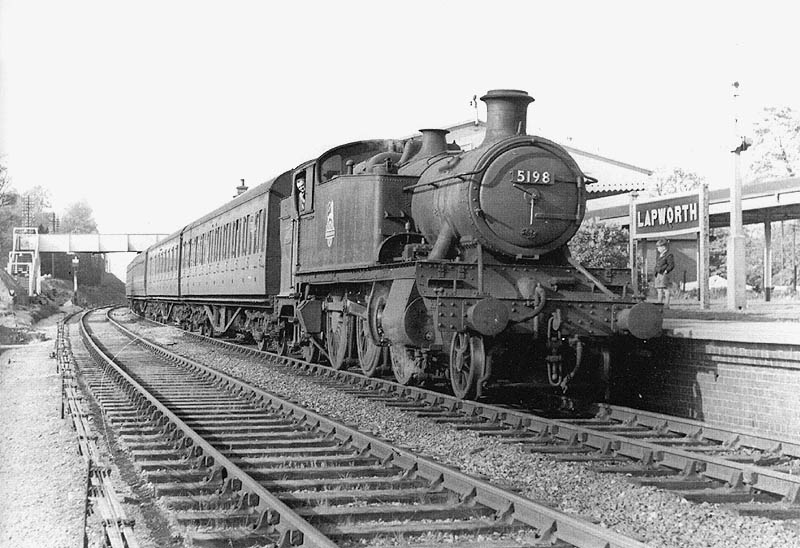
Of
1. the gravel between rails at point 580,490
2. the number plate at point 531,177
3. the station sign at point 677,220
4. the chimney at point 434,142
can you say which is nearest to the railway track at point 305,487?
the gravel between rails at point 580,490

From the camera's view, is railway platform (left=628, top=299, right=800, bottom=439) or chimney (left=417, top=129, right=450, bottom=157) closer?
railway platform (left=628, top=299, right=800, bottom=439)

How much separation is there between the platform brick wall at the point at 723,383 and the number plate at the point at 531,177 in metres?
2.22

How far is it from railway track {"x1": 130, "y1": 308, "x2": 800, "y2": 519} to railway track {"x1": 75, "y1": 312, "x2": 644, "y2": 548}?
4.64 ft

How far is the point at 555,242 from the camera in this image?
947 centimetres

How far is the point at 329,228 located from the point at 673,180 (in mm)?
41500

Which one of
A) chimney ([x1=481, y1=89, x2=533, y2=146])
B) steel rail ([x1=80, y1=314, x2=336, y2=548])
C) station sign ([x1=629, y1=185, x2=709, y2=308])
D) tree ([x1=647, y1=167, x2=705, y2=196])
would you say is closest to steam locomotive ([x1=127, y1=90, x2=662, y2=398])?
chimney ([x1=481, y1=89, x2=533, y2=146])

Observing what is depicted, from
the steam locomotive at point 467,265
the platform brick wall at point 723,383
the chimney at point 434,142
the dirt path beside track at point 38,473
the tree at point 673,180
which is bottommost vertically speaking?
the dirt path beside track at point 38,473

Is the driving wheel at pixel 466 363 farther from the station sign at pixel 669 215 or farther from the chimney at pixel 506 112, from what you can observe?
the station sign at pixel 669 215

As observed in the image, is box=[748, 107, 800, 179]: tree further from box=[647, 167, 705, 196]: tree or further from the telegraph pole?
box=[647, 167, 705, 196]: tree

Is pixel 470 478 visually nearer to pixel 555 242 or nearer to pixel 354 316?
pixel 555 242

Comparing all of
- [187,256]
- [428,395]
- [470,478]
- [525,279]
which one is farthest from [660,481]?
[187,256]

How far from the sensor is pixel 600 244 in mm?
23688

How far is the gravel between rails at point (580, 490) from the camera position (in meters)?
4.88

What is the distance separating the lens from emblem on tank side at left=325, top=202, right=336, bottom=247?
11484 mm
